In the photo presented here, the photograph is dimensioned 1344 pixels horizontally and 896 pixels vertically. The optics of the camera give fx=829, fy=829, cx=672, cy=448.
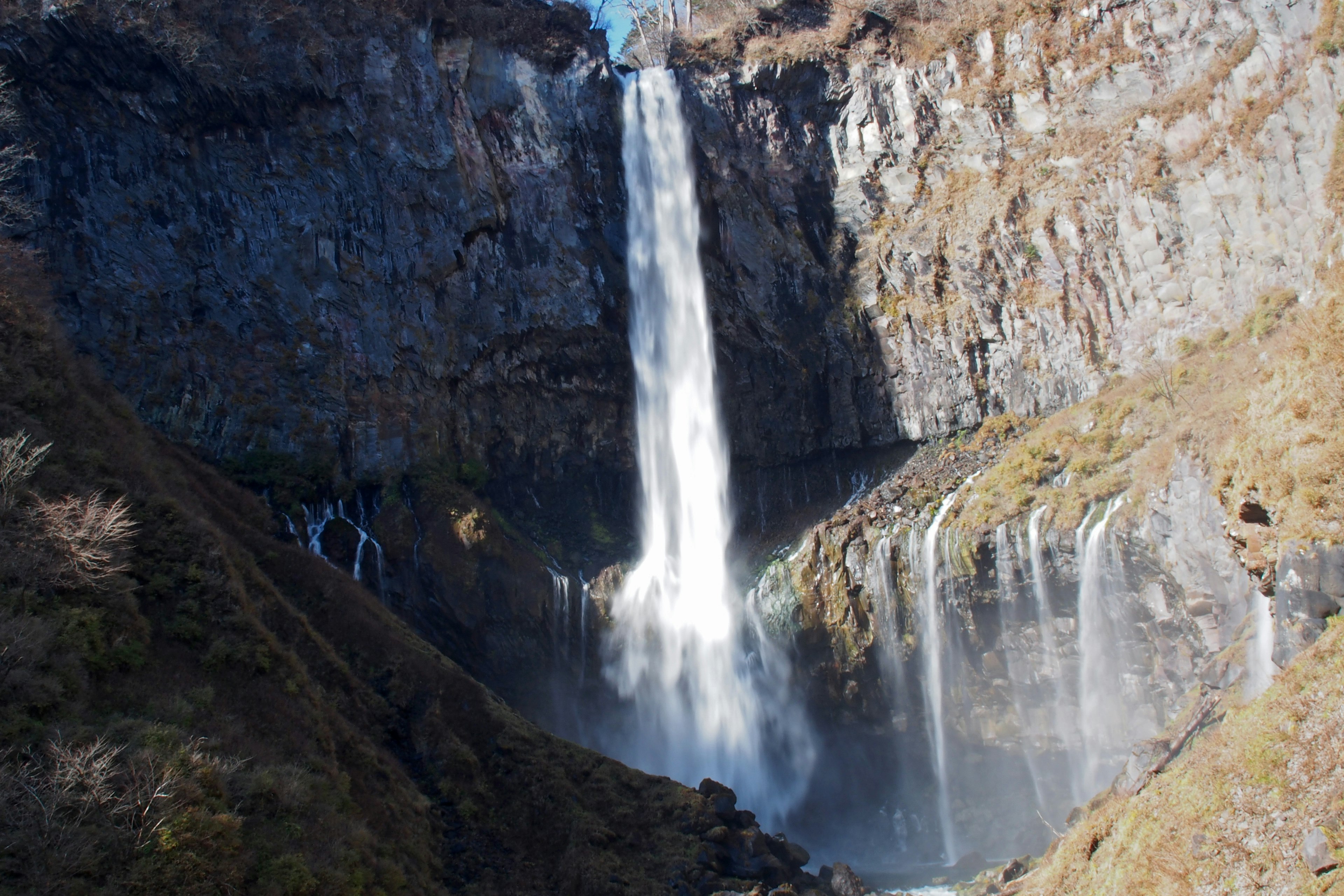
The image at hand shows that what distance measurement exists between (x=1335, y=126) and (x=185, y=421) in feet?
112

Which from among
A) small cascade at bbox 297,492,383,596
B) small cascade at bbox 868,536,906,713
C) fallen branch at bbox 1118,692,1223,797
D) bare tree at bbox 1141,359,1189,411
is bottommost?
fallen branch at bbox 1118,692,1223,797

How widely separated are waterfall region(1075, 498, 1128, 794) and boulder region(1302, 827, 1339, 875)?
12106 mm

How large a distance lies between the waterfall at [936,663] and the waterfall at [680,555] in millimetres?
4079

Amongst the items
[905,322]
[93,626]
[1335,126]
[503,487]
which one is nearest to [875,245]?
[905,322]

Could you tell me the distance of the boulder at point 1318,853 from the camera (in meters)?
10.0

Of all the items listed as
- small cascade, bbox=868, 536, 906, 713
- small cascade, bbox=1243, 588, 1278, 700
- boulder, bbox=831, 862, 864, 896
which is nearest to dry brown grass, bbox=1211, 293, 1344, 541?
small cascade, bbox=1243, 588, 1278, 700

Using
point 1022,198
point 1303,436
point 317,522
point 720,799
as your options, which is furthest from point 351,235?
point 1303,436

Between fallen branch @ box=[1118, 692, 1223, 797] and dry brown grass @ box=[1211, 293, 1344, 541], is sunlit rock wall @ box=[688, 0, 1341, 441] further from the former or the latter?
fallen branch @ box=[1118, 692, 1223, 797]

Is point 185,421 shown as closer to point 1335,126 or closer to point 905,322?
point 905,322

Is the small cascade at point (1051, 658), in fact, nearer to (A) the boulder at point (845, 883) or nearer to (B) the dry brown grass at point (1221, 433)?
(B) the dry brown grass at point (1221, 433)

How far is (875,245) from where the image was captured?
32062 mm

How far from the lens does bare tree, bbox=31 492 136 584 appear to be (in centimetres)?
1355

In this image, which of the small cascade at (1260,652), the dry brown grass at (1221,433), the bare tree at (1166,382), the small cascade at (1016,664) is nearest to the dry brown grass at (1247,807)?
the small cascade at (1260,652)

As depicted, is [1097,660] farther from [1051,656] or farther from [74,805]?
[74,805]
